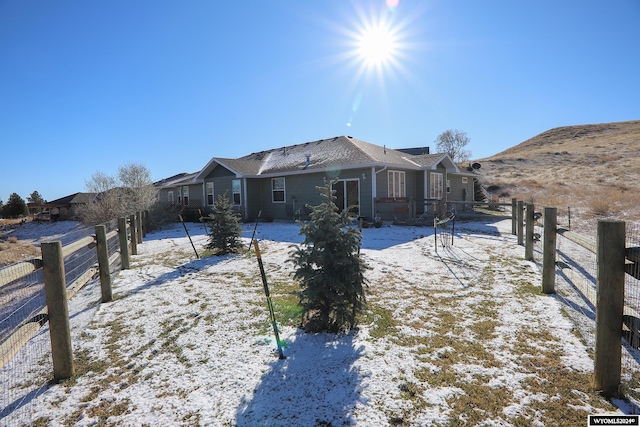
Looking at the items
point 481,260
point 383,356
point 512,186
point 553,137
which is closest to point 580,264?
point 481,260

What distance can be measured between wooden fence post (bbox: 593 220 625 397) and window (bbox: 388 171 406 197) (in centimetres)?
1324

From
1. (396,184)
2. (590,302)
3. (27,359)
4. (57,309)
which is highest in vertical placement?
(396,184)

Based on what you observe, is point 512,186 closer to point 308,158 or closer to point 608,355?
point 308,158

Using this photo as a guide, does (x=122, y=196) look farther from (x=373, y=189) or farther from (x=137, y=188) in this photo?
(x=373, y=189)

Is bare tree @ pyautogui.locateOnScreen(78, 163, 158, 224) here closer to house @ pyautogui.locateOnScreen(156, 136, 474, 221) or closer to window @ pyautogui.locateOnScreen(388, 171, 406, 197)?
house @ pyautogui.locateOnScreen(156, 136, 474, 221)

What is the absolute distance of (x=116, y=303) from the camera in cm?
483

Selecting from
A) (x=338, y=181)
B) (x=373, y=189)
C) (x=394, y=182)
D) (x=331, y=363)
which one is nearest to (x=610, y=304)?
(x=331, y=363)

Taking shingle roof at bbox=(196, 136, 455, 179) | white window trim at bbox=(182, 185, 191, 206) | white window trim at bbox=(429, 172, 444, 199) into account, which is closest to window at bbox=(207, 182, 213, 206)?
shingle roof at bbox=(196, 136, 455, 179)

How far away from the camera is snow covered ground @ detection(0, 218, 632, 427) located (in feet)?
7.63

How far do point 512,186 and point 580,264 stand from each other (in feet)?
101

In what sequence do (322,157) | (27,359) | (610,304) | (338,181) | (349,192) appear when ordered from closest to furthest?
(610,304), (27,359), (338,181), (349,192), (322,157)

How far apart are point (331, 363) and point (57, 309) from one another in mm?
2485

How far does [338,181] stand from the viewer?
15.0m

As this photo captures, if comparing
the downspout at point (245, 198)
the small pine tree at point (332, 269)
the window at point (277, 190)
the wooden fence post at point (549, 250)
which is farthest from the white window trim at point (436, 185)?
the small pine tree at point (332, 269)
